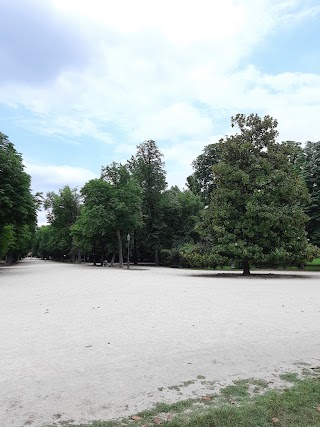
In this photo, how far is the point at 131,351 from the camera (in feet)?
19.6

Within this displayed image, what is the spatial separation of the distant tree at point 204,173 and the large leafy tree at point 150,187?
579 centimetres

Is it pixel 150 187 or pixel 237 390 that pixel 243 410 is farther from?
pixel 150 187

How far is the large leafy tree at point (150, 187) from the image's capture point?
52.2m

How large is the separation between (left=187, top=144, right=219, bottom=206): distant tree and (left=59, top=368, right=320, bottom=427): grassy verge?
50.5 meters

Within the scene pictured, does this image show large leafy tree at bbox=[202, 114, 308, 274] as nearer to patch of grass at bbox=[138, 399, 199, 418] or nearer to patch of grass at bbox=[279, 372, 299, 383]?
patch of grass at bbox=[279, 372, 299, 383]

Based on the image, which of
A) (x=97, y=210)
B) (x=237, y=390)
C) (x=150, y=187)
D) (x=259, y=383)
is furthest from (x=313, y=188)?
(x=237, y=390)

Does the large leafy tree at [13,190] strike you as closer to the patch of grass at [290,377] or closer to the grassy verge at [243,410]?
the patch of grass at [290,377]

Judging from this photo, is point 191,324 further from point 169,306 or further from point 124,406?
point 124,406

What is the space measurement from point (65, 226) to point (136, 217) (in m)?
27.0

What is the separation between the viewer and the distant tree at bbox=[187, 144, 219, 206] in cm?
5528

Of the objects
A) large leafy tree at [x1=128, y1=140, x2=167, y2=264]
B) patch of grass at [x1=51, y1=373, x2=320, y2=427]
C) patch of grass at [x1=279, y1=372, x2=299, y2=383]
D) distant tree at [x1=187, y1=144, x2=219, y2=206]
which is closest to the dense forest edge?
large leafy tree at [x1=128, y1=140, x2=167, y2=264]

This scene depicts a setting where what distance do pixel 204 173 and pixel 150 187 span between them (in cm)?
916

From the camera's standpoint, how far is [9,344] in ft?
21.5

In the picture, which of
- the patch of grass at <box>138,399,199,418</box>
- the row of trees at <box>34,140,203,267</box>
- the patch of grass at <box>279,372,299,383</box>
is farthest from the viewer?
the row of trees at <box>34,140,203,267</box>
